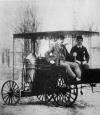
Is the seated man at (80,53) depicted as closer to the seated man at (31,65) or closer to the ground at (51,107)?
the ground at (51,107)

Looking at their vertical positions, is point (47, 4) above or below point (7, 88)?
above

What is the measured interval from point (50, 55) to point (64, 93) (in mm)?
421

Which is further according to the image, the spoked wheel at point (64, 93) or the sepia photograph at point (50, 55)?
the spoked wheel at point (64, 93)

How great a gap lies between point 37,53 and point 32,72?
0.23m

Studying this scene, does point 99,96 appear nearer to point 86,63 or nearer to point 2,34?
point 86,63

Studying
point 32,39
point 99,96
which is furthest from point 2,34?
point 99,96

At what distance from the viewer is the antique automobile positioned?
1325 cm

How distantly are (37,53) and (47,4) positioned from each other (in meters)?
0.52

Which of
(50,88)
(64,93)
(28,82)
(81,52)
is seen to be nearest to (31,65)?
(28,82)

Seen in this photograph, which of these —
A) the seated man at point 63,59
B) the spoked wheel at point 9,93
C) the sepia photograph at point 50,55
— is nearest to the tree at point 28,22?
the sepia photograph at point 50,55

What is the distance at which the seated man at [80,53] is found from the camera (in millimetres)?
13227

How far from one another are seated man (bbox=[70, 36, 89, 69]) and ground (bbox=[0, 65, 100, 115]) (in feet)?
Answer: 0.94

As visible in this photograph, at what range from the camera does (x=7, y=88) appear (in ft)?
44.1

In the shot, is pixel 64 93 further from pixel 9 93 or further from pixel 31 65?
pixel 9 93
